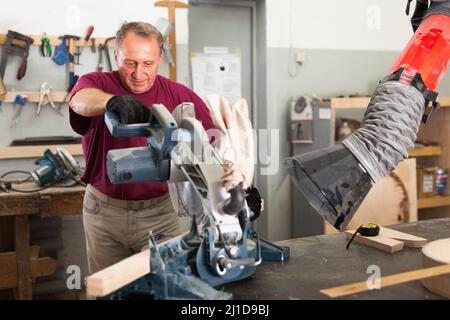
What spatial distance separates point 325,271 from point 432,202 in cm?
251

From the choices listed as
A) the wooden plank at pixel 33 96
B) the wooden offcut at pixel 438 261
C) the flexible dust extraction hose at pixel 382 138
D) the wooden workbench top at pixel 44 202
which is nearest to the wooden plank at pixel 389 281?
the wooden offcut at pixel 438 261

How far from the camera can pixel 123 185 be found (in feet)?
6.01

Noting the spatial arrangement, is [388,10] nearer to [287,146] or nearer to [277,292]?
[287,146]

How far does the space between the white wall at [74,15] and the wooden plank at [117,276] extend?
2.09 metres

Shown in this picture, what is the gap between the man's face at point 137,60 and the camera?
181cm

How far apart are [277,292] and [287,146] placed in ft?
8.39

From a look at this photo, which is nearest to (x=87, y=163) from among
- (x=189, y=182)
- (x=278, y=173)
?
(x=189, y=182)

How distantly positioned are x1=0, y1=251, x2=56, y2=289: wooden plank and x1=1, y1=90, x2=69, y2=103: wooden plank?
860mm

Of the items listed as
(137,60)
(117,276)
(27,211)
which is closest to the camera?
(117,276)

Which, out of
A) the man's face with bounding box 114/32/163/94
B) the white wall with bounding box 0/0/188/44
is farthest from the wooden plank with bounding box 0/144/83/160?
the man's face with bounding box 114/32/163/94

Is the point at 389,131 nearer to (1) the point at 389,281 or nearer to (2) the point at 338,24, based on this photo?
(1) the point at 389,281

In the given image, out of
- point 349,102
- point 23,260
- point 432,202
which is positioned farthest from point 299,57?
point 23,260

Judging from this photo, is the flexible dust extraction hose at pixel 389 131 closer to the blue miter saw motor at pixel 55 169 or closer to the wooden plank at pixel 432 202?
the blue miter saw motor at pixel 55 169

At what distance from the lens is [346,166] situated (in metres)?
1.20
